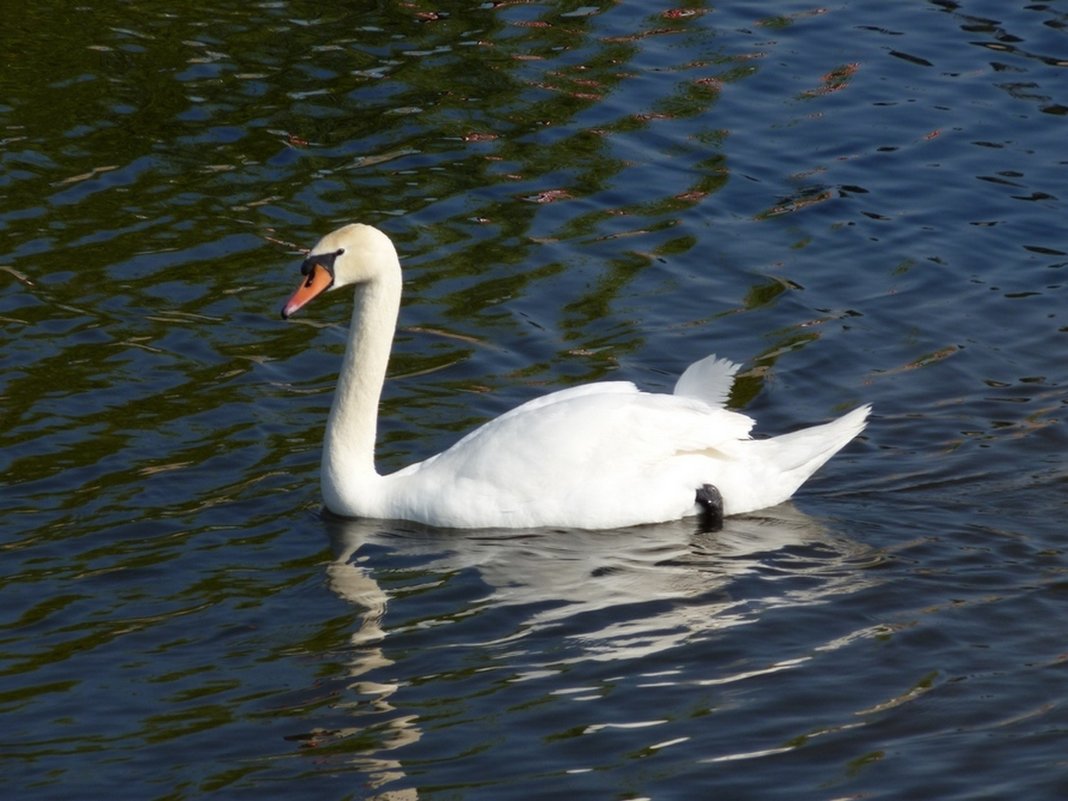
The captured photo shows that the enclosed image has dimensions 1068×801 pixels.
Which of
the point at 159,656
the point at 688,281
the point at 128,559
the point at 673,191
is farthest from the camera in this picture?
the point at 673,191

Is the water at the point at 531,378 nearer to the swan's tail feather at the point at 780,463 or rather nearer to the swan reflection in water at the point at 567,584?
the swan reflection in water at the point at 567,584

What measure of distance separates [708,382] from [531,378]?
59.6 inches

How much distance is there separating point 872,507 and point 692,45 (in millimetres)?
7403

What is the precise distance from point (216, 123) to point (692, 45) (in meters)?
4.29

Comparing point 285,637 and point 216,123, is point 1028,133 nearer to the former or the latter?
point 216,123

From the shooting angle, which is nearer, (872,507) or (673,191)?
(872,507)

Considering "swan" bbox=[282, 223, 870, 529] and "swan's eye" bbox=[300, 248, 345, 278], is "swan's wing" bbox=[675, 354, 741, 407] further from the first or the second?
"swan's eye" bbox=[300, 248, 345, 278]

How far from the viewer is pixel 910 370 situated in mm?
10758

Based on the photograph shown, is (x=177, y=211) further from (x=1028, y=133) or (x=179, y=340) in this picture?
(x=1028, y=133)

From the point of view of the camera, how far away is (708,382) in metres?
9.30

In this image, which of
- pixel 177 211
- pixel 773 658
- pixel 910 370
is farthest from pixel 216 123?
pixel 773 658

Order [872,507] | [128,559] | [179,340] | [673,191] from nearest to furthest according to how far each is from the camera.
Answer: [128,559] → [872,507] → [179,340] → [673,191]

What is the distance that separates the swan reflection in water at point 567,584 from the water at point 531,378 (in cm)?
3

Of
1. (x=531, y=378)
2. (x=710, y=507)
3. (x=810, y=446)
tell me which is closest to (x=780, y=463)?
(x=810, y=446)
